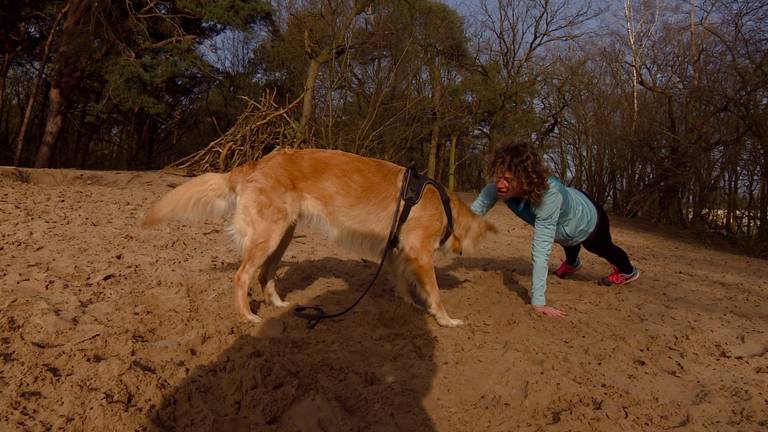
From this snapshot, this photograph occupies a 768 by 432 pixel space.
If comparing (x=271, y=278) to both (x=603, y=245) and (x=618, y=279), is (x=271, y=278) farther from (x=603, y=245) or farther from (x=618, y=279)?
(x=618, y=279)

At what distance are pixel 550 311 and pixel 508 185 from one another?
1.03m

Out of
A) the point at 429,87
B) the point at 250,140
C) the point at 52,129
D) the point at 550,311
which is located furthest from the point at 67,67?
the point at 550,311

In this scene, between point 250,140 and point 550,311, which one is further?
point 250,140

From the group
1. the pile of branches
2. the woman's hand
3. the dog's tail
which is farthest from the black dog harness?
the pile of branches

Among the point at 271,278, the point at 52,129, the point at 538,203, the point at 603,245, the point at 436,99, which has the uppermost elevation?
the point at 436,99

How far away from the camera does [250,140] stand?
10.4 meters

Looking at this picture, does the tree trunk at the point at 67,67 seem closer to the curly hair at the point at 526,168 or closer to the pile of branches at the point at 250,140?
the pile of branches at the point at 250,140

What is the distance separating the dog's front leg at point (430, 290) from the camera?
12.1ft

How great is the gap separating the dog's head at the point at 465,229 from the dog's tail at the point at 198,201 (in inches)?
75.2

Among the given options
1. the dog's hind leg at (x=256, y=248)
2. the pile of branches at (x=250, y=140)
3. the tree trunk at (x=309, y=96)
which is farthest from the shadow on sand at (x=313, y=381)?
the tree trunk at (x=309, y=96)

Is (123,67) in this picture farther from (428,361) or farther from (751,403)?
(751,403)

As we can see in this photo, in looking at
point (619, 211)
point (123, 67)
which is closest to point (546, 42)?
point (619, 211)

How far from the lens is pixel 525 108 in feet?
63.2

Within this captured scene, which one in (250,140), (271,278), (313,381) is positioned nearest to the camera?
(313,381)
